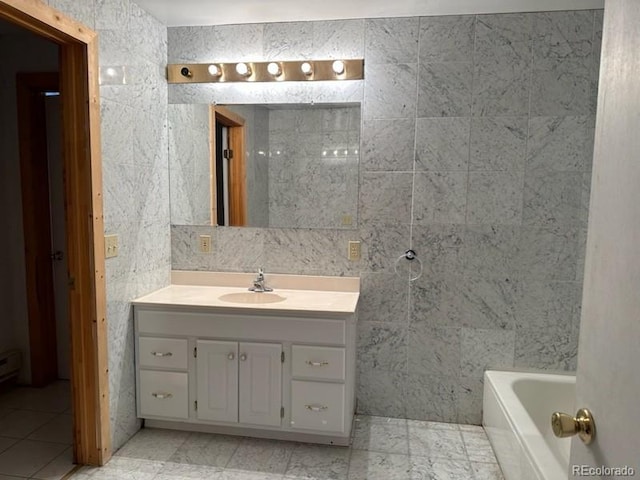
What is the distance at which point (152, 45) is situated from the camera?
8.30 feet

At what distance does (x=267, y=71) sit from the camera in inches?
103

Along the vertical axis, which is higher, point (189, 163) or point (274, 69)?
point (274, 69)

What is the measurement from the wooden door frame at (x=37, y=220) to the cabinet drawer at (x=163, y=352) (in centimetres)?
115

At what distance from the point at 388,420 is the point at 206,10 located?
105 inches

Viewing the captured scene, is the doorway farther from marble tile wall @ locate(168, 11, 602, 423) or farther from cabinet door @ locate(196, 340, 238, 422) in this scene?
cabinet door @ locate(196, 340, 238, 422)

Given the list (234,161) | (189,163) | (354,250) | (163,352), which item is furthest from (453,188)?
(163,352)

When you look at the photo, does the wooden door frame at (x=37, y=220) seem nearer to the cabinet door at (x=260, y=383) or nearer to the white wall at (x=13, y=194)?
the white wall at (x=13, y=194)

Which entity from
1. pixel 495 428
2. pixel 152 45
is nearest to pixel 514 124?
pixel 495 428

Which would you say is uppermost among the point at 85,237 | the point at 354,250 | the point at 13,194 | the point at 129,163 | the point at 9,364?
the point at 129,163

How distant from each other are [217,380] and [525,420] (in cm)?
A: 157

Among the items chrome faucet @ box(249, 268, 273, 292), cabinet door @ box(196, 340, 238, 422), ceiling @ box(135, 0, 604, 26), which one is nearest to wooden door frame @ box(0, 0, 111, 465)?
cabinet door @ box(196, 340, 238, 422)

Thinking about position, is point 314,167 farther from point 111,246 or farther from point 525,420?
point 525,420

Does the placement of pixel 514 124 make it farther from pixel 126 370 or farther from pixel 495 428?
pixel 126 370

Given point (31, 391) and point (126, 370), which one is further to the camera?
point (31, 391)
